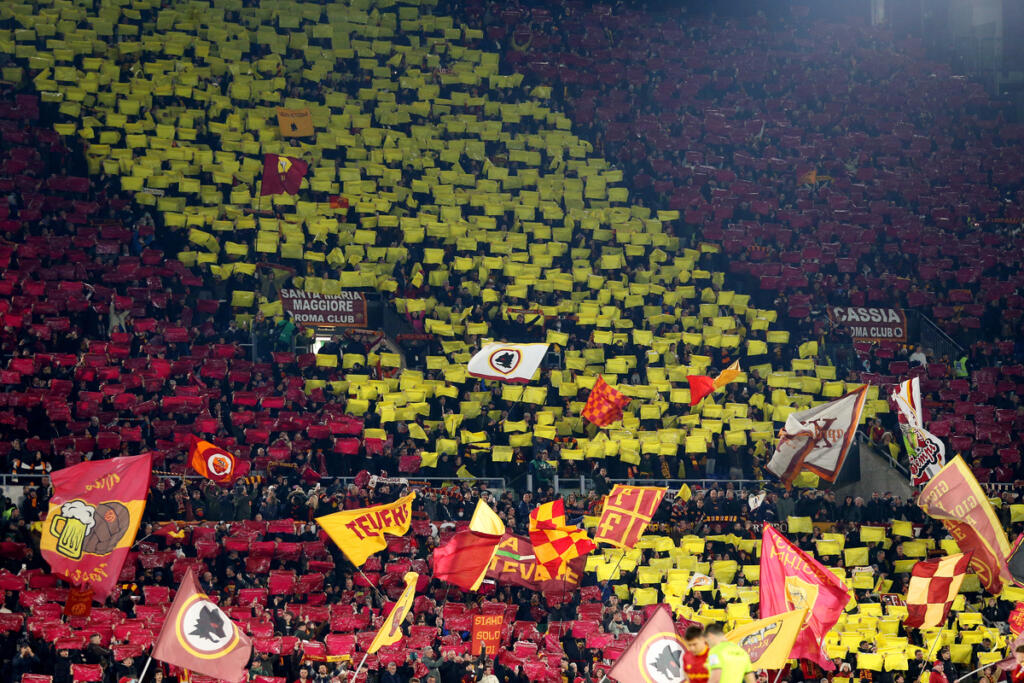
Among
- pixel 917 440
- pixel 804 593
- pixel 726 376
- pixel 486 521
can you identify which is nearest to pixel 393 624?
pixel 486 521

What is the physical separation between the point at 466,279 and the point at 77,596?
14.1m

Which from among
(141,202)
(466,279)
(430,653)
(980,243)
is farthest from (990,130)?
(430,653)

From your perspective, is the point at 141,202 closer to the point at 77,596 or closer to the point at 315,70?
the point at 315,70

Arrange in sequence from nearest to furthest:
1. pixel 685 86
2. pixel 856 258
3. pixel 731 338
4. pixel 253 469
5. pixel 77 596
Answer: pixel 77 596, pixel 253 469, pixel 731 338, pixel 856 258, pixel 685 86

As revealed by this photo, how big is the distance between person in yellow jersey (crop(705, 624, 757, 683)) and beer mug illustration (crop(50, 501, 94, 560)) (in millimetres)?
10732

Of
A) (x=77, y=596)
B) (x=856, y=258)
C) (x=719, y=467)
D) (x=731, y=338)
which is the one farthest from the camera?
(x=856, y=258)

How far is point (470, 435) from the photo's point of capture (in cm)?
2847

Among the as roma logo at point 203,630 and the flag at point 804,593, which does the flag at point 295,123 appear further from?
the flag at point 804,593

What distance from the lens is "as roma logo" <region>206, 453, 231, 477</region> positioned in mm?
25516

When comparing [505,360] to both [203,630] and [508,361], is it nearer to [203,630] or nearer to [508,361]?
[508,361]

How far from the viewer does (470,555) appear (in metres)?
21.5

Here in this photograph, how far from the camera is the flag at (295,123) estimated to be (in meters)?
36.3

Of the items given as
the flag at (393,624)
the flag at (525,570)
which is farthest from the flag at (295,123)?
the flag at (393,624)

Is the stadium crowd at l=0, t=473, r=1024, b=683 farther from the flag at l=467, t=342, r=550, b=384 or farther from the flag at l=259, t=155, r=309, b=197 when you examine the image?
the flag at l=259, t=155, r=309, b=197
